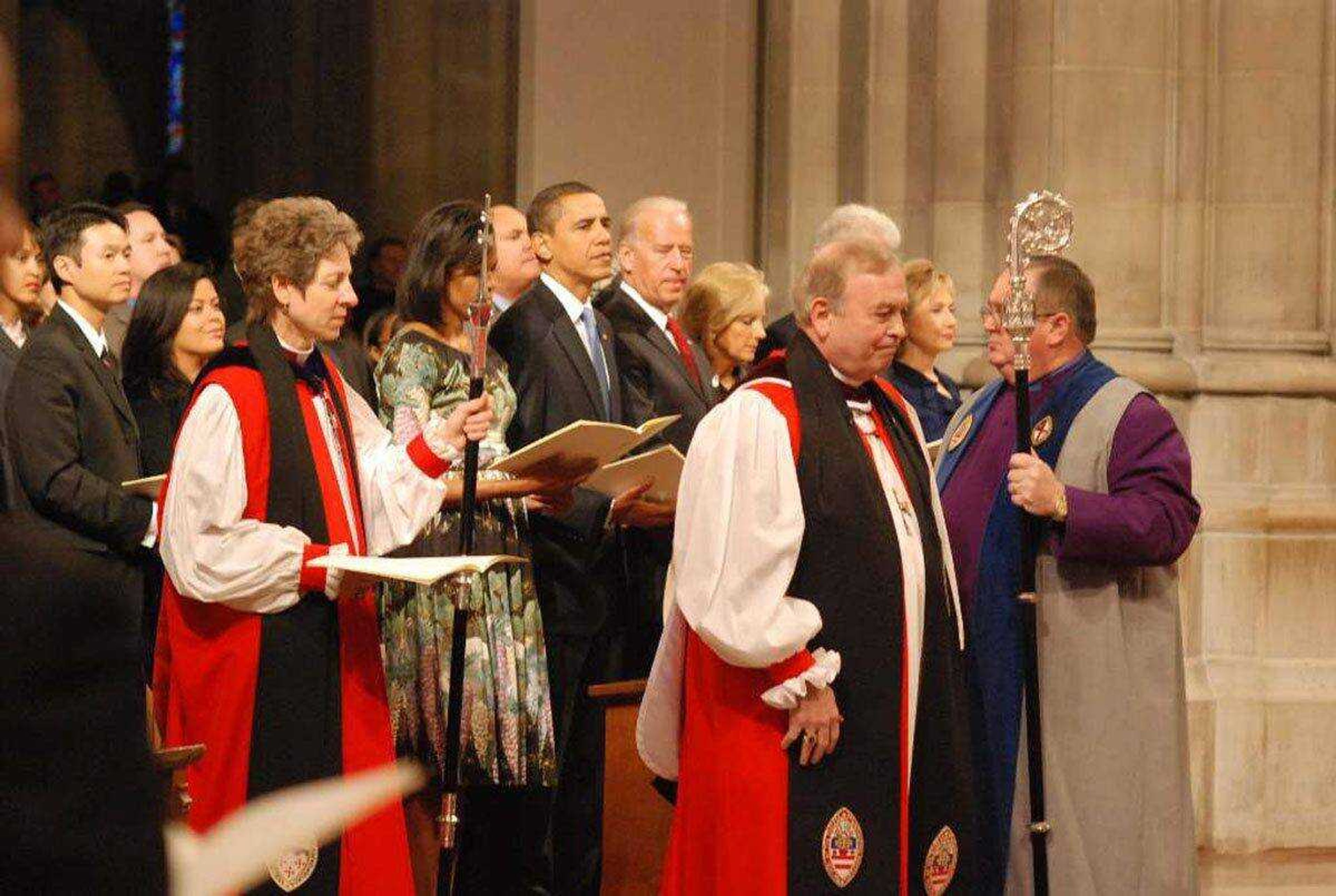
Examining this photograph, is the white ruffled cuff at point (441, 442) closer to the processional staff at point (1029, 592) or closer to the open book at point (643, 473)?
the open book at point (643, 473)

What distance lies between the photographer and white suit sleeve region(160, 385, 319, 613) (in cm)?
451

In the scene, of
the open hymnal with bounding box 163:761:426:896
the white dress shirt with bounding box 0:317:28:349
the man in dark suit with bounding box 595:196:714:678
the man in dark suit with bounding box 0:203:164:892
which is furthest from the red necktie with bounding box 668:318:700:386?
the open hymnal with bounding box 163:761:426:896

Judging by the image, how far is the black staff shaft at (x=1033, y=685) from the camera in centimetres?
488

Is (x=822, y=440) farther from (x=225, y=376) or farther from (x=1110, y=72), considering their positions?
(x=1110, y=72)

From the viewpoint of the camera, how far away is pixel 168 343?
6.30m

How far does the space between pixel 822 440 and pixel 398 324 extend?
1.73m

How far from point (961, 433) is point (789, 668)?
4.16ft

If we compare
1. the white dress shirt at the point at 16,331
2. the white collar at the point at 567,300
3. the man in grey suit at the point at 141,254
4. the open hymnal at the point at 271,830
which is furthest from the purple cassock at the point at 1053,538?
the open hymnal at the point at 271,830

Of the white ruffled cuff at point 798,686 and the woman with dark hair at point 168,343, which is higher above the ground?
the woman with dark hair at point 168,343

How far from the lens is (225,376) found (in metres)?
4.65

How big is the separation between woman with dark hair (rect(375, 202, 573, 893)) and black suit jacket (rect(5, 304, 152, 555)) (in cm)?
78

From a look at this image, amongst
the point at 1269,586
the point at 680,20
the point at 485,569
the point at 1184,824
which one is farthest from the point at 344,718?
the point at 680,20

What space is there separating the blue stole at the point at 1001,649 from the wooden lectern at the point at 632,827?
99 centimetres

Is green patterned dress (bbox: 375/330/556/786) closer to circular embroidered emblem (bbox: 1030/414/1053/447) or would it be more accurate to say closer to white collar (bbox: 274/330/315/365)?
white collar (bbox: 274/330/315/365)
